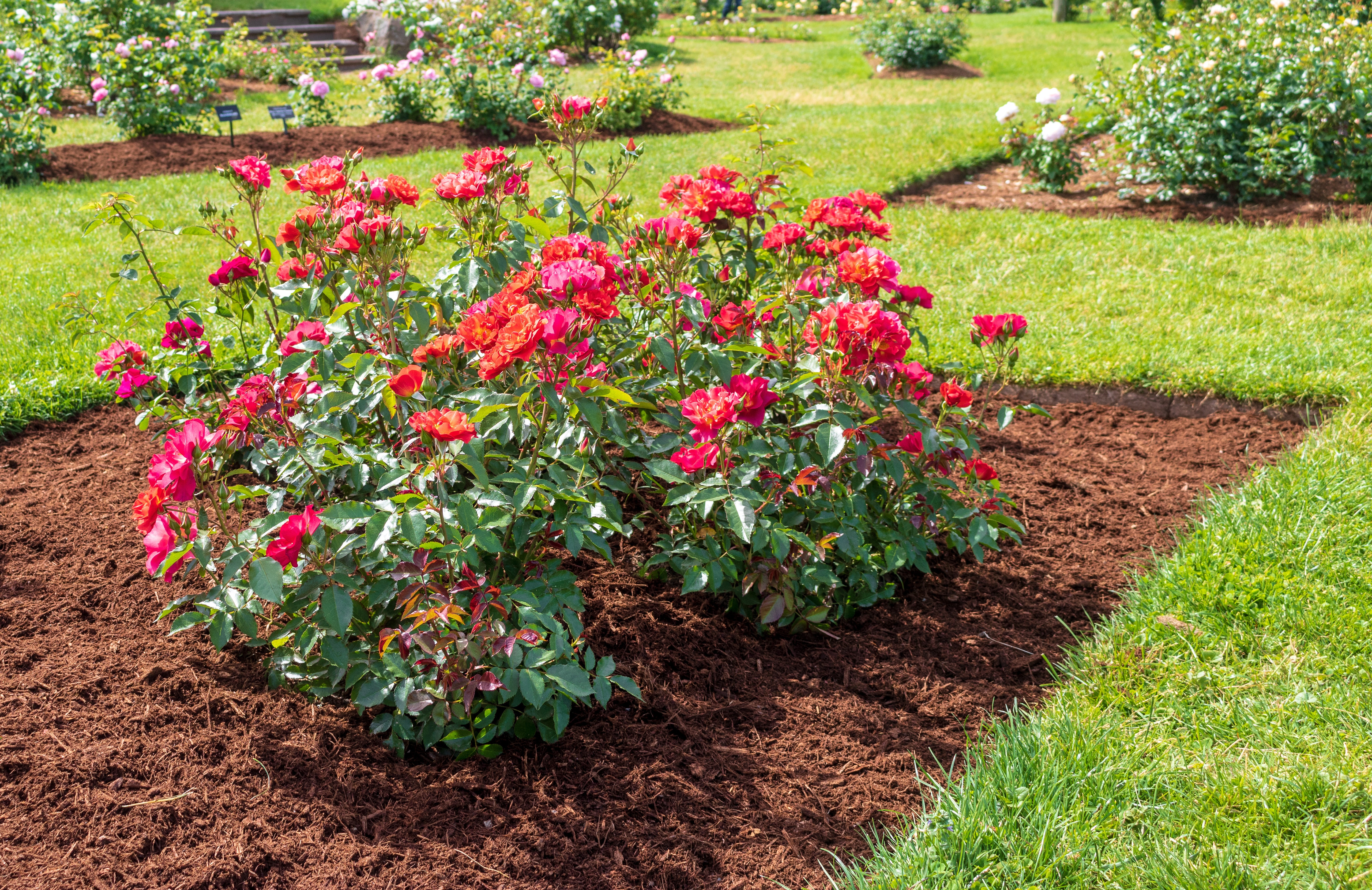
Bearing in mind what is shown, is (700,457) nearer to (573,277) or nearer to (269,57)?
(573,277)

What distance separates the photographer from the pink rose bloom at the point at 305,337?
235cm

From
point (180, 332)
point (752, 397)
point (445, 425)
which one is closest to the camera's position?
point (445, 425)

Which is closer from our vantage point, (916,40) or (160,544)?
(160,544)

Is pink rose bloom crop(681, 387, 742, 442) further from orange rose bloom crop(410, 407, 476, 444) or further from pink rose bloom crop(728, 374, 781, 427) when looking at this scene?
orange rose bloom crop(410, 407, 476, 444)

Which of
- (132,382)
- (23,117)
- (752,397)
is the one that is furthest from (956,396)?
(23,117)

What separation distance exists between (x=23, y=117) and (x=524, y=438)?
777 cm

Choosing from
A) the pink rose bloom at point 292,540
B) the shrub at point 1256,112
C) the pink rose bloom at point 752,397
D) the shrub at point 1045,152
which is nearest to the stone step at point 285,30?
the shrub at point 1045,152

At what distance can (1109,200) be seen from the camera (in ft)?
22.9

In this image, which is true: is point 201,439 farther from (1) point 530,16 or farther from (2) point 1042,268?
(1) point 530,16

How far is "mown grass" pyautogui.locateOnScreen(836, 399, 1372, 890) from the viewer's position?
1.84 metres

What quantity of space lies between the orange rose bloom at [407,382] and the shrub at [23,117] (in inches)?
286

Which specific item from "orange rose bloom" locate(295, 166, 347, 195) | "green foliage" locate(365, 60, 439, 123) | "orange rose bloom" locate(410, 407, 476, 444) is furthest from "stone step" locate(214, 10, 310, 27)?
"orange rose bloom" locate(410, 407, 476, 444)

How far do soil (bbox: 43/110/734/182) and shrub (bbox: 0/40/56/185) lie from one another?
16cm

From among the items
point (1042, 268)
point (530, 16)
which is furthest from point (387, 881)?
point (530, 16)
